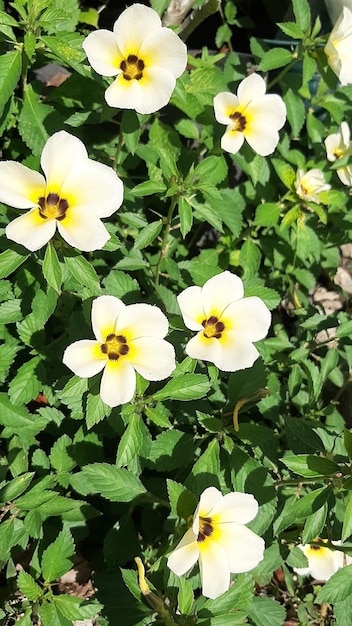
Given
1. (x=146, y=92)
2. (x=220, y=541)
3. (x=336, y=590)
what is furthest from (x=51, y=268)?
(x=336, y=590)

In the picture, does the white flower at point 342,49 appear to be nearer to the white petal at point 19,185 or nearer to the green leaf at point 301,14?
the green leaf at point 301,14

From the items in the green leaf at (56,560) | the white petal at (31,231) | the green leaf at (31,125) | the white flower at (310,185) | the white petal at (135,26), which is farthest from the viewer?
the white flower at (310,185)

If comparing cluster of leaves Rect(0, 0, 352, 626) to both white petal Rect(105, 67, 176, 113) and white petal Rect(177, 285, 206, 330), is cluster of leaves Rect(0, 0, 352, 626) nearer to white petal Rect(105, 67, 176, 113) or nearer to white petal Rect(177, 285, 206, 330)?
white petal Rect(177, 285, 206, 330)

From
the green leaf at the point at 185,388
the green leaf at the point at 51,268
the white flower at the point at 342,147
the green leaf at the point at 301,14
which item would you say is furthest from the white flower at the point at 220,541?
the green leaf at the point at 301,14

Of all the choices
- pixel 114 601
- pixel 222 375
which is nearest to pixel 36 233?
pixel 222 375

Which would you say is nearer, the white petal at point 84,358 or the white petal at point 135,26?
the white petal at point 84,358

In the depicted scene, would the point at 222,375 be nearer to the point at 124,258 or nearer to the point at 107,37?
the point at 124,258

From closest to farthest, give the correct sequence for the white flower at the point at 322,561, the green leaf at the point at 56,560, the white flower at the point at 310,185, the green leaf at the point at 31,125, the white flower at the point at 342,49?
the green leaf at the point at 56,560 → the green leaf at the point at 31,125 → the white flower at the point at 342,49 → the white flower at the point at 322,561 → the white flower at the point at 310,185
